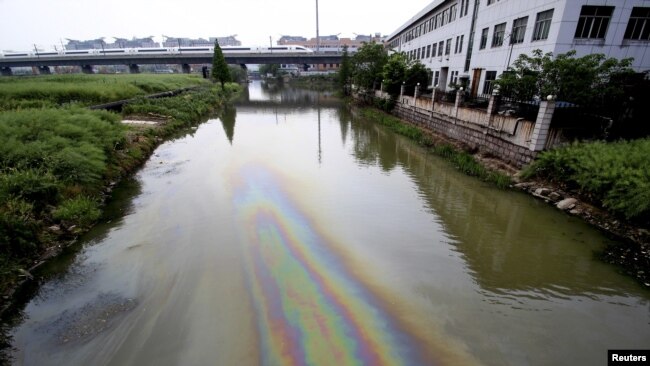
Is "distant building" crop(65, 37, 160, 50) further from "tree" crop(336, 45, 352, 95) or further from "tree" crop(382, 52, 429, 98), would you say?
"tree" crop(382, 52, 429, 98)

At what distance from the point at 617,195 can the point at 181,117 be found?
2516 centimetres

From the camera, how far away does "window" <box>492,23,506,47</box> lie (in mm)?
19689

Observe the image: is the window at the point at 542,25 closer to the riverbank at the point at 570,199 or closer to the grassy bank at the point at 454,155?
the riverbank at the point at 570,199

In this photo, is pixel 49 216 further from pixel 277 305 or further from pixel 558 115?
pixel 558 115

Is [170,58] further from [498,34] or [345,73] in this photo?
[498,34]

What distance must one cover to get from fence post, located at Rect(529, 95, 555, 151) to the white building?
6750 mm

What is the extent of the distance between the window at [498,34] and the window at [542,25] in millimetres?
3392

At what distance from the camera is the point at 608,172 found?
27.4 ft

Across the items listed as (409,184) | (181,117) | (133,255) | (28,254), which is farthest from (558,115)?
(181,117)

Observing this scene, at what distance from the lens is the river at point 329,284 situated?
5.00m

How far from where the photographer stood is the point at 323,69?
100 meters

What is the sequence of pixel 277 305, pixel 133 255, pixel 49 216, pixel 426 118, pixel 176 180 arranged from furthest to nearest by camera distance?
pixel 426 118 → pixel 176 180 → pixel 49 216 → pixel 133 255 → pixel 277 305

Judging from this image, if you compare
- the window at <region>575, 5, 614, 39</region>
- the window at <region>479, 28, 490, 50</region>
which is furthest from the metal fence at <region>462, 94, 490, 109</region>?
the window at <region>479, 28, 490, 50</region>
